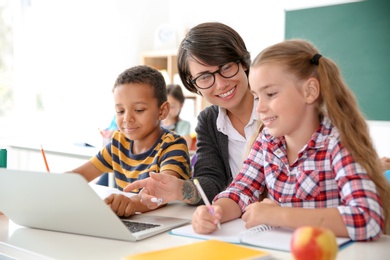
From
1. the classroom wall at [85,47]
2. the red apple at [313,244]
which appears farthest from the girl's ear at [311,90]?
the classroom wall at [85,47]

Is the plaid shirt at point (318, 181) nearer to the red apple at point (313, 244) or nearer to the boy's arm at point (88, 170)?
the red apple at point (313, 244)

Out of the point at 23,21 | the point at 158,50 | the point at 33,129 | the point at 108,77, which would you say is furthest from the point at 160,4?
the point at 33,129

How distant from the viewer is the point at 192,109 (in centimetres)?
595

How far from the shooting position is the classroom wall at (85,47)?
17.5 feet

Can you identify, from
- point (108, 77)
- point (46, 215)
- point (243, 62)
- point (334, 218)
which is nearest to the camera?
point (334, 218)

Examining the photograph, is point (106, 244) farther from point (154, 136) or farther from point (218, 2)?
point (218, 2)

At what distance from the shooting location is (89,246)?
1087 millimetres

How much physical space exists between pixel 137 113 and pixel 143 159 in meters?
0.16

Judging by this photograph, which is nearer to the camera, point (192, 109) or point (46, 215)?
point (46, 215)

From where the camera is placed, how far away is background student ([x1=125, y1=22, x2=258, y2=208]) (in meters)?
1.71

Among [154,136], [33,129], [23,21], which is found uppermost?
[23,21]

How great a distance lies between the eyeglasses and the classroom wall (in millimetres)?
3530

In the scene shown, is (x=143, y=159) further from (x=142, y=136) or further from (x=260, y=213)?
(x=260, y=213)

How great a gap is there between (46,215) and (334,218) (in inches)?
25.5
